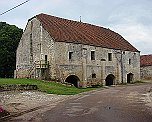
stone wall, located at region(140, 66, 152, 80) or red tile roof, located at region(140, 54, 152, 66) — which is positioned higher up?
red tile roof, located at region(140, 54, 152, 66)

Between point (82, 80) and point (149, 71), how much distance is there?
23.5 metres

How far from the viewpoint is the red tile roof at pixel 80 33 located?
3759 cm

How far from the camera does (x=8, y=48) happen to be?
5044cm

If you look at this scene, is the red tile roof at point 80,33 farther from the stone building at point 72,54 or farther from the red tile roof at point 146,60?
the red tile roof at point 146,60

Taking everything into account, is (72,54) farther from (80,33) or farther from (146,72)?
(146,72)

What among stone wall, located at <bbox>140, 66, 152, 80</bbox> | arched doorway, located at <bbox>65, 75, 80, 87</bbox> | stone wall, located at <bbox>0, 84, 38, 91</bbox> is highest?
stone wall, located at <bbox>140, 66, 152, 80</bbox>

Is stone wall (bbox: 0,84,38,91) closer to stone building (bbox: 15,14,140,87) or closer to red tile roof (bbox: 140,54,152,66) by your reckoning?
stone building (bbox: 15,14,140,87)

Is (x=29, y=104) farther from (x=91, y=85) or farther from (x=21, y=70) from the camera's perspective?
(x=21, y=70)

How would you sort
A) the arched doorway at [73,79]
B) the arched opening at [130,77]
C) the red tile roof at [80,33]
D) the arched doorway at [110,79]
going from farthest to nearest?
the arched opening at [130,77] → the arched doorway at [110,79] → the arched doorway at [73,79] → the red tile roof at [80,33]

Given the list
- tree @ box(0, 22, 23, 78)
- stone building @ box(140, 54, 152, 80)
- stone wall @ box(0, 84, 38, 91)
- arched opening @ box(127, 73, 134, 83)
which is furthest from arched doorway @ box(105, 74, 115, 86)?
stone wall @ box(0, 84, 38, 91)

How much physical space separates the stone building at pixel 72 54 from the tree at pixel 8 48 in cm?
733

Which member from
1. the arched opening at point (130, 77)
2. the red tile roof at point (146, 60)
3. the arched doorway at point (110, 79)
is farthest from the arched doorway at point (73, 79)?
the red tile roof at point (146, 60)

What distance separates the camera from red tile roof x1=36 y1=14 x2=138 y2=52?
37.6 m

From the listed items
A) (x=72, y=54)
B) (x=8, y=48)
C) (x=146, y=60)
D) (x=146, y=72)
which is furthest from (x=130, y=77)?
(x=8, y=48)
